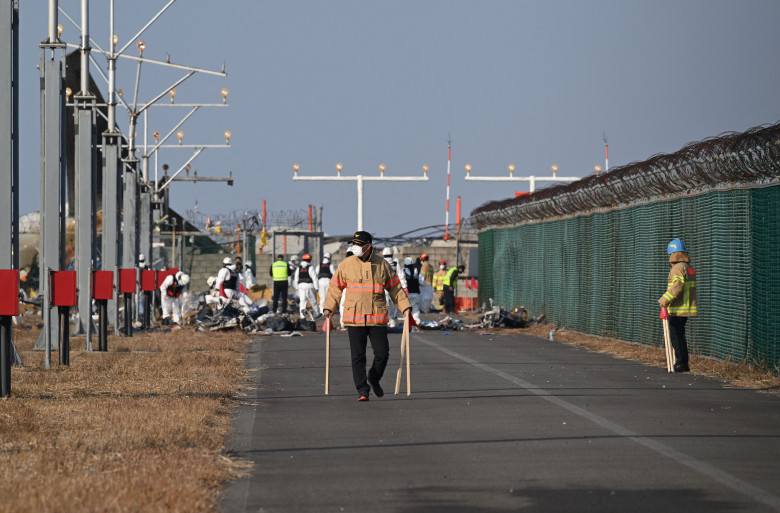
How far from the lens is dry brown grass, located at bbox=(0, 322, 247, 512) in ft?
23.5

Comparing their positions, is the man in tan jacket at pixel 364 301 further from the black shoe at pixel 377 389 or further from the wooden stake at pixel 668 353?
the wooden stake at pixel 668 353

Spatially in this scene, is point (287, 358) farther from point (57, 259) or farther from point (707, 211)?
point (707, 211)

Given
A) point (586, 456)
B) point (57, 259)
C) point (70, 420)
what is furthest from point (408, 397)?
point (57, 259)

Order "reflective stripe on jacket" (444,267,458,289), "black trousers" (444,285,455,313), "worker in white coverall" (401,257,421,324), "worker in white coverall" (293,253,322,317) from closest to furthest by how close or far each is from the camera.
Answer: "worker in white coverall" (401,257,421,324)
"worker in white coverall" (293,253,322,317)
"reflective stripe on jacket" (444,267,458,289)
"black trousers" (444,285,455,313)

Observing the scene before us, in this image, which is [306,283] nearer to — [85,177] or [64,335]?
[85,177]

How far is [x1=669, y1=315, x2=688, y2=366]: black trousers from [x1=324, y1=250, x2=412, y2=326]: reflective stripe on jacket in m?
4.49

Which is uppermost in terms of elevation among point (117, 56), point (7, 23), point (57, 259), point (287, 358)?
point (117, 56)

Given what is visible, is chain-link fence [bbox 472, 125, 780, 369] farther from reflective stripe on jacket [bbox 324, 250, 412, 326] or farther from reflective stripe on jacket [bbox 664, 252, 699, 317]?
reflective stripe on jacket [bbox 324, 250, 412, 326]

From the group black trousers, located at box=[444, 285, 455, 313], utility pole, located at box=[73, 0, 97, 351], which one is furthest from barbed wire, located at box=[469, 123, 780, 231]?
black trousers, located at box=[444, 285, 455, 313]

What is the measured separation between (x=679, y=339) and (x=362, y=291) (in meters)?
4.91

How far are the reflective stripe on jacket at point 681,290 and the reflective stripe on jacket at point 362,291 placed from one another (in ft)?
14.9

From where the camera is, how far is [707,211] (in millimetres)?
18188

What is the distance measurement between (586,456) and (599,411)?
9.40ft

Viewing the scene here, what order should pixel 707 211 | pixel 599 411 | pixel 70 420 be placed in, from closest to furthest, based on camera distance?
1. pixel 70 420
2. pixel 599 411
3. pixel 707 211
